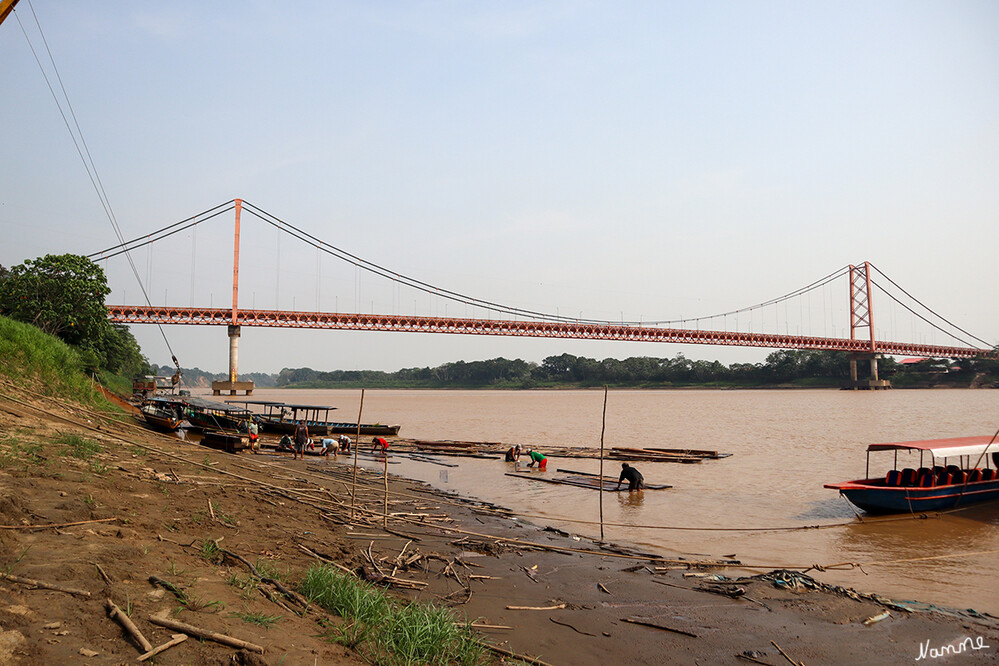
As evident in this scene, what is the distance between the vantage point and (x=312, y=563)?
241 inches

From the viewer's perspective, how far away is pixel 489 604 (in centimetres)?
605

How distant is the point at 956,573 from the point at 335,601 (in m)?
8.75

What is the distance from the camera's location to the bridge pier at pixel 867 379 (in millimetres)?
77500

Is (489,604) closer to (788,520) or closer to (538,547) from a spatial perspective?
(538,547)

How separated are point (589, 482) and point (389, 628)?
11.5 metres

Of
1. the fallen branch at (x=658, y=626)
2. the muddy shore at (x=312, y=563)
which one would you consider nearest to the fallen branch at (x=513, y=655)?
the muddy shore at (x=312, y=563)

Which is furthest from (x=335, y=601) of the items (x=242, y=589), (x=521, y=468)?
(x=521, y=468)

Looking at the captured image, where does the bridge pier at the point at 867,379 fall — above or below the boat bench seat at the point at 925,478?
above

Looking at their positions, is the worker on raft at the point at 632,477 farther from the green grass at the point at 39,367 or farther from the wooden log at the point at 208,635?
the green grass at the point at 39,367

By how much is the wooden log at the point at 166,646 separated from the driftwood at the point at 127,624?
0.11ft

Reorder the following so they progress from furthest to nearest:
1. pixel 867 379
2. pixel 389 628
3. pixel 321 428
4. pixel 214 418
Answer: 1. pixel 867 379
2. pixel 321 428
3. pixel 214 418
4. pixel 389 628

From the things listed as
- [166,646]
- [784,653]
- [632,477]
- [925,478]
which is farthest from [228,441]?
[925,478]

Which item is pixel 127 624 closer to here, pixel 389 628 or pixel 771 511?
pixel 389 628

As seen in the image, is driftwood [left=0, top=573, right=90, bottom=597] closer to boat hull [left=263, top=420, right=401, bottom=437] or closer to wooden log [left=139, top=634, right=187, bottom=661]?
wooden log [left=139, top=634, right=187, bottom=661]
